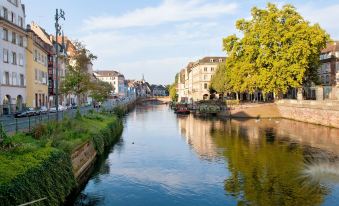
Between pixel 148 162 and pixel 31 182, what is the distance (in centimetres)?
1758

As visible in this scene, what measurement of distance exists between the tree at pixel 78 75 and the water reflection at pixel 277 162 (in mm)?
15715

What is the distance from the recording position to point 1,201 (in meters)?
13.6

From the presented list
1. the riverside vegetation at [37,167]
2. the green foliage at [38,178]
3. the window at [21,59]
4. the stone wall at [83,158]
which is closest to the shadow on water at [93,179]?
the stone wall at [83,158]

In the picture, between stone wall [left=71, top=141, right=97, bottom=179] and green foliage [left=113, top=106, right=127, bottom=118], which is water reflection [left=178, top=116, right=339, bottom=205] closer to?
stone wall [left=71, top=141, right=97, bottom=179]

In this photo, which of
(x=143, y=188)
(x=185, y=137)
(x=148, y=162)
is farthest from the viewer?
(x=185, y=137)

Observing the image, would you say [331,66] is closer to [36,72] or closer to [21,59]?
[36,72]

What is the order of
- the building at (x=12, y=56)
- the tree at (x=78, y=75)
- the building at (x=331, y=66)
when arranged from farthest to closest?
the building at (x=331, y=66) → the building at (x=12, y=56) → the tree at (x=78, y=75)

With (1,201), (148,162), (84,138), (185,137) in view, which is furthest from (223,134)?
(1,201)

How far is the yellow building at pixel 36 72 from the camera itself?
63344 mm

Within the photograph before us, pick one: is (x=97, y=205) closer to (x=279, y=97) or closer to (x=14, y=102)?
(x=14, y=102)

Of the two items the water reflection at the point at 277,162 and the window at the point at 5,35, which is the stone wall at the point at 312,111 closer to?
the water reflection at the point at 277,162

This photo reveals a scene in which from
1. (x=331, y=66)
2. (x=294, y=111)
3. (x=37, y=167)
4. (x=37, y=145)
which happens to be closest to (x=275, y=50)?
(x=294, y=111)

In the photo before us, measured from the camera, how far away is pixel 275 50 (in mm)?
69375

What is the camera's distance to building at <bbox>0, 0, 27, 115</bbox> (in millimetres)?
53094
